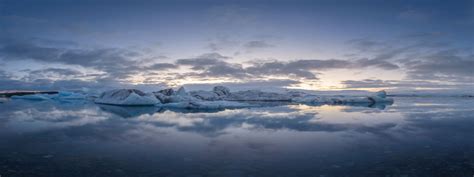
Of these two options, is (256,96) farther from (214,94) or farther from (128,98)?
(128,98)

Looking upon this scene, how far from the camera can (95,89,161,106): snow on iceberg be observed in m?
18.4

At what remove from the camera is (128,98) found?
18.5 metres

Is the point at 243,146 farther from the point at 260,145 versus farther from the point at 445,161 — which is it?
the point at 445,161

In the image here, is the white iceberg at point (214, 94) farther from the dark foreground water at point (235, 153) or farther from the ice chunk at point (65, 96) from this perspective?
the dark foreground water at point (235, 153)

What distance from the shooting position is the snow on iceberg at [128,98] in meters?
18.4

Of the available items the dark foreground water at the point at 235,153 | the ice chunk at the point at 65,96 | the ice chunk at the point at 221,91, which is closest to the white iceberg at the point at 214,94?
the ice chunk at the point at 221,91

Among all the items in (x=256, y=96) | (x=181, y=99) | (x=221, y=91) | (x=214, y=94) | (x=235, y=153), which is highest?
(x=221, y=91)

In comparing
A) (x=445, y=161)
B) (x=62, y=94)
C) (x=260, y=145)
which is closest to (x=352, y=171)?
(x=445, y=161)

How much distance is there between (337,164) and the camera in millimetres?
4160

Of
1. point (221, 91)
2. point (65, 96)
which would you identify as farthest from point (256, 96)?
point (65, 96)

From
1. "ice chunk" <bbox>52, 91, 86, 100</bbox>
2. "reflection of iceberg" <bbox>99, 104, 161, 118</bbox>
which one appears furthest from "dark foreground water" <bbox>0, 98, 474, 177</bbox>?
"ice chunk" <bbox>52, 91, 86, 100</bbox>

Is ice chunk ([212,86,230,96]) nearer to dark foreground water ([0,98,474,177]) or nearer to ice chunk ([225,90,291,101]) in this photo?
ice chunk ([225,90,291,101])

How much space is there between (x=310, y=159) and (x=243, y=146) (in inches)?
57.1

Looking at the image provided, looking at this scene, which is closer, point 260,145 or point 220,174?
point 220,174
